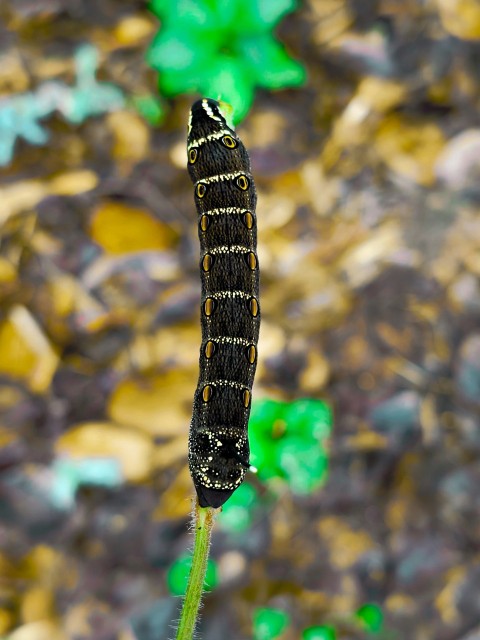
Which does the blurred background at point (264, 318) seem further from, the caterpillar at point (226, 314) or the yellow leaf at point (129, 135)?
the caterpillar at point (226, 314)

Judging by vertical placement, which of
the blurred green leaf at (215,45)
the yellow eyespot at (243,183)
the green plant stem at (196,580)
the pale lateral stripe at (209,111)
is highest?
the blurred green leaf at (215,45)

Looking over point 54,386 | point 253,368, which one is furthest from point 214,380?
point 54,386

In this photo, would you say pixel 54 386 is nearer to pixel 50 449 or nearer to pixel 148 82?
pixel 50 449

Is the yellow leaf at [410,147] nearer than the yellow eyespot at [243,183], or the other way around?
the yellow eyespot at [243,183]

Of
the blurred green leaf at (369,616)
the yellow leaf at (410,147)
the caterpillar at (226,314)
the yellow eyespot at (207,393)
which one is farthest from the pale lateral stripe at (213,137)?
the blurred green leaf at (369,616)

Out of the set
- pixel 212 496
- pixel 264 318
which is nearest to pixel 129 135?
pixel 264 318

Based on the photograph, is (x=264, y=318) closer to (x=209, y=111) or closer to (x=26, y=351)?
(x=26, y=351)

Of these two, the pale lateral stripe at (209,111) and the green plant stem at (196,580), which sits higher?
the pale lateral stripe at (209,111)
